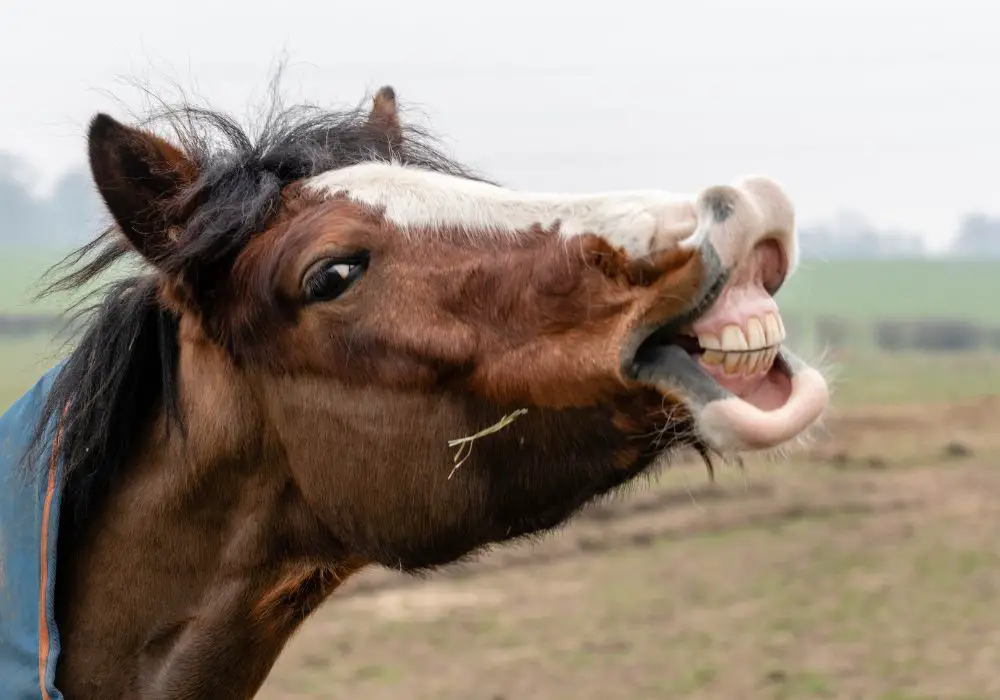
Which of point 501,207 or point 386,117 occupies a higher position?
point 386,117

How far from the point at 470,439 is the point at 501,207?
1.64 ft

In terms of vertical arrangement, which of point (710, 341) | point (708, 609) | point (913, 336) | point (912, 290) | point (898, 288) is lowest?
point (912, 290)

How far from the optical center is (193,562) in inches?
97.5

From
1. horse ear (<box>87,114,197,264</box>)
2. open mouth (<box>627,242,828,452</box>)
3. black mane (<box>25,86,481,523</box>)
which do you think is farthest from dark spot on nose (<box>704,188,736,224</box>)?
horse ear (<box>87,114,197,264</box>)

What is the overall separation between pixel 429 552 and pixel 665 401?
0.70 m

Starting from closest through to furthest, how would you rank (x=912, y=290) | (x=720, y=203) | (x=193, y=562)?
(x=720, y=203) < (x=193, y=562) < (x=912, y=290)

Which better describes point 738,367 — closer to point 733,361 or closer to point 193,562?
point 733,361

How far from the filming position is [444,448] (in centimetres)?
232

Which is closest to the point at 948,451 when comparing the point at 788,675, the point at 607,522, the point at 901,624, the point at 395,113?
the point at 607,522

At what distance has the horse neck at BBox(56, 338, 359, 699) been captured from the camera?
246cm

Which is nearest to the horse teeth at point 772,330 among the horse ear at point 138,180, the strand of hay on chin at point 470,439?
the strand of hay on chin at point 470,439

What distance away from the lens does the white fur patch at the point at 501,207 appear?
2.09 m

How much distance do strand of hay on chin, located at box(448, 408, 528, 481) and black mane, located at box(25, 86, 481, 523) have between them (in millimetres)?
676

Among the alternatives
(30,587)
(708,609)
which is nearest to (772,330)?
(30,587)
